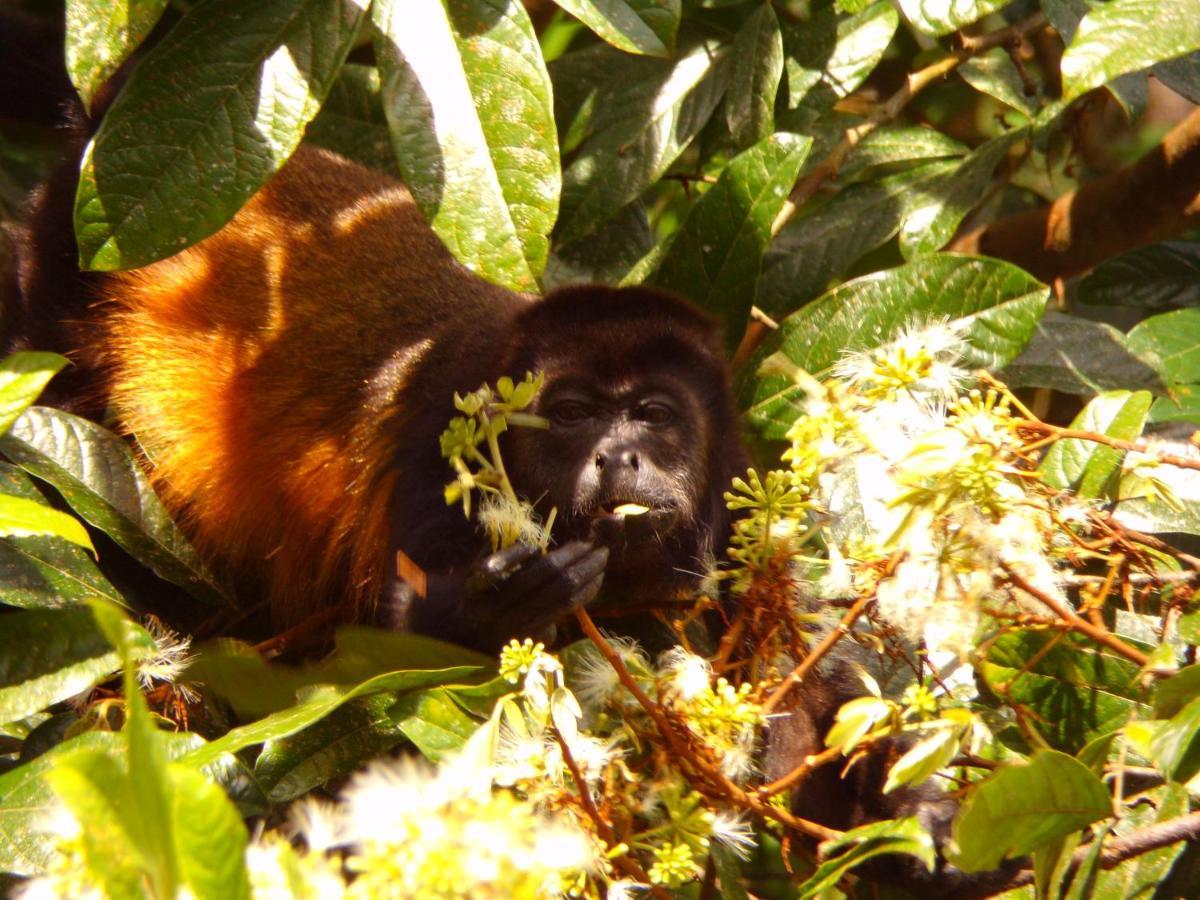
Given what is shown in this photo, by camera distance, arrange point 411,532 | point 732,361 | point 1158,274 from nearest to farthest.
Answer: point 411,532
point 732,361
point 1158,274

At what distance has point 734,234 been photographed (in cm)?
285

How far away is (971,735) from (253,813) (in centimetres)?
109

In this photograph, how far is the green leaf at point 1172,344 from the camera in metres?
2.75

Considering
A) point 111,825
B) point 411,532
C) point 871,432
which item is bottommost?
point 411,532

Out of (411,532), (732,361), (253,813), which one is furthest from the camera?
(732,361)

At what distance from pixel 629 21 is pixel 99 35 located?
0.93 m

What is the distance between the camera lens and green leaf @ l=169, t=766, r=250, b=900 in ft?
3.29

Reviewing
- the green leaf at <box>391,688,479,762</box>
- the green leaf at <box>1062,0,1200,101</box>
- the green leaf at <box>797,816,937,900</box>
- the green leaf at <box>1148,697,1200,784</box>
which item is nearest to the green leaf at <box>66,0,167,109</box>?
the green leaf at <box>391,688,479,762</box>

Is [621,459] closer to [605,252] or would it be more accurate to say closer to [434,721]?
[434,721]

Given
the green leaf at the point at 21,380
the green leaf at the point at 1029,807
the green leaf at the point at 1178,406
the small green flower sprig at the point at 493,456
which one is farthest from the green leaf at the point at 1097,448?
the green leaf at the point at 21,380

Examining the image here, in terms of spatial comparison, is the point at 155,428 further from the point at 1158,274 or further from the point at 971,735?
the point at 1158,274

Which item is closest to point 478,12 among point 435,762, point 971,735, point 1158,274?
point 435,762

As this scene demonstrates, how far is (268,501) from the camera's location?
3283 millimetres

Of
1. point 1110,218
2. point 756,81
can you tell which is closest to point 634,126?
point 756,81
